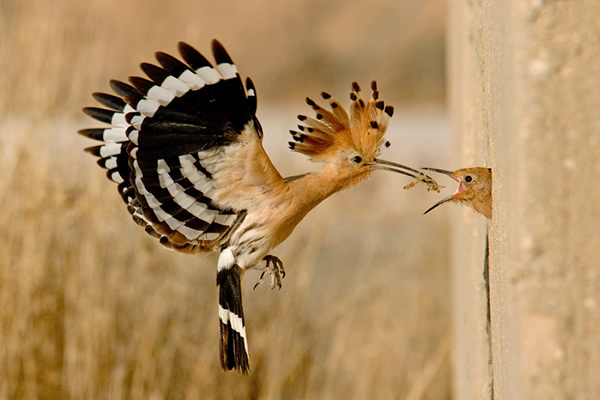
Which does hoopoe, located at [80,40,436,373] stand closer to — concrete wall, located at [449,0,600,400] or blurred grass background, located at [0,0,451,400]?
concrete wall, located at [449,0,600,400]

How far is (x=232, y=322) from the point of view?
235 centimetres

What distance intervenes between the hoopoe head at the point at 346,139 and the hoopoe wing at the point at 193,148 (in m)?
0.12

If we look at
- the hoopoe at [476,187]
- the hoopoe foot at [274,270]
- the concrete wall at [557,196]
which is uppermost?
the hoopoe at [476,187]

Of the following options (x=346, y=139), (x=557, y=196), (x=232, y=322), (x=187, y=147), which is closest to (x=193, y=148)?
(x=187, y=147)

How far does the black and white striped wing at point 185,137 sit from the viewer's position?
6.44 feet

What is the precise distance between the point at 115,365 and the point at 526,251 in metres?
2.72

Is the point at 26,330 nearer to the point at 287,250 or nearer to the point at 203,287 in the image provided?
the point at 203,287

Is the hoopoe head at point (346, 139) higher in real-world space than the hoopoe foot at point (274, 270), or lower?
higher

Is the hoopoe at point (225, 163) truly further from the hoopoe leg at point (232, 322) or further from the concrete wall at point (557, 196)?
the concrete wall at point (557, 196)

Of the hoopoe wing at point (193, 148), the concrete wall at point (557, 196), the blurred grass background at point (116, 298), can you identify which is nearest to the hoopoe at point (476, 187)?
the hoopoe wing at point (193, 148)

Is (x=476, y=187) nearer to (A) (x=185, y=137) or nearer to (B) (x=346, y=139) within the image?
(B) (x=346, y=139)

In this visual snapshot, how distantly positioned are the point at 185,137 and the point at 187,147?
3 centimetres

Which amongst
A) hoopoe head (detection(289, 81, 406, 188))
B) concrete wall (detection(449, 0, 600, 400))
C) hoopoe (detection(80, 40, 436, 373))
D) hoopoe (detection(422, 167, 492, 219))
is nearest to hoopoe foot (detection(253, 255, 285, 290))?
hoopoe (detection(80, 40, 436, 373))

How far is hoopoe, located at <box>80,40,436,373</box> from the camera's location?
6.52 ft
